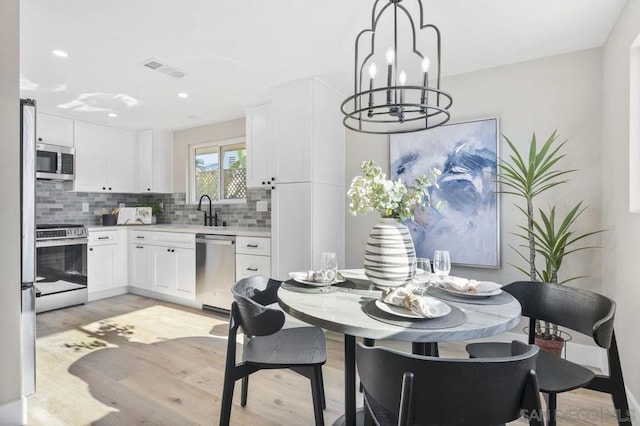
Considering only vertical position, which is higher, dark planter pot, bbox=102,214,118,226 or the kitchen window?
the kitchen window

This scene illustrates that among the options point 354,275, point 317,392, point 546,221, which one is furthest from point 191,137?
point 546,221

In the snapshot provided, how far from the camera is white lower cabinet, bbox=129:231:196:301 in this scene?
13.3 ft

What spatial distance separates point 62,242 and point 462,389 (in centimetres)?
454

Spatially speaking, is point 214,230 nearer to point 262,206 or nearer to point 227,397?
point 262,206

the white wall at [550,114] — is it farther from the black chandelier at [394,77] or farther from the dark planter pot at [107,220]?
the dark planter pot at [107,220]

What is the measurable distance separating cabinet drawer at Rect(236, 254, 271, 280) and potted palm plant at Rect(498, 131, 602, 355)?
221cm

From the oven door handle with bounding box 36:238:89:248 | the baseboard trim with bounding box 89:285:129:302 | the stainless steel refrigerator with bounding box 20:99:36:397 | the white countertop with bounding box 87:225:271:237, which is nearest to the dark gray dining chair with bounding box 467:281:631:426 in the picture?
the white countertop with bounding box 87:225:271:237

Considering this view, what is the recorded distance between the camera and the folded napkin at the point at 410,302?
1222 millimetres

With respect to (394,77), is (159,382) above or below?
below

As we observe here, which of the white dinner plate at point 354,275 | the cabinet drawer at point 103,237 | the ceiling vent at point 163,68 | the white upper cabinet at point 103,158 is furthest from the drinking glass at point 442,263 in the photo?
the white upper cabinet at point 103,158

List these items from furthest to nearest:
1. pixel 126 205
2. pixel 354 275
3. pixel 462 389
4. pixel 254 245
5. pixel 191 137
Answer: pixel 126 205
pixel 191 137
pixel 254 245
pixel 354 275
pixel 462 389

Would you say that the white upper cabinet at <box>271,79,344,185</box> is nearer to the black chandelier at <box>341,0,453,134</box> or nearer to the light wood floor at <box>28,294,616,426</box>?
the black chandelier at <box>341,0,453,134</box>

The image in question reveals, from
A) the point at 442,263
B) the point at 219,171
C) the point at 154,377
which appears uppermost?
the point at 219,171

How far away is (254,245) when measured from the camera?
3.52m
